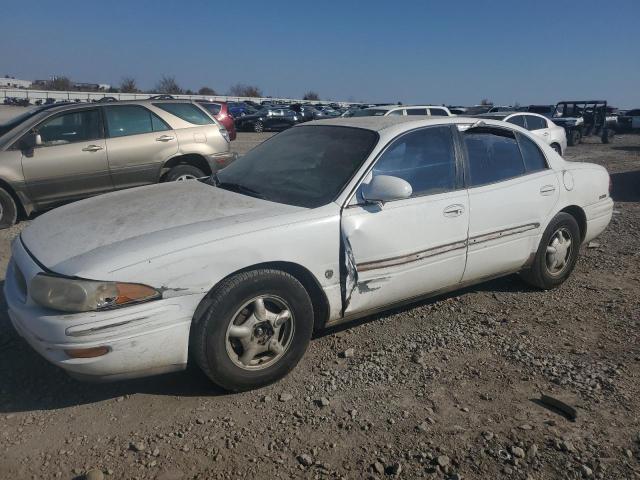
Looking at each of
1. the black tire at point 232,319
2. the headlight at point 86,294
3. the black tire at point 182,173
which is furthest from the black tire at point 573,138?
the headlight at point 86,294

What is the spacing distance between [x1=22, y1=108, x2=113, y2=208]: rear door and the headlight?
4574mm

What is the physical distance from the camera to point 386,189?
319cm

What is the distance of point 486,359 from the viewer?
3.44 metres

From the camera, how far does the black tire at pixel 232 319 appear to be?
109 inches

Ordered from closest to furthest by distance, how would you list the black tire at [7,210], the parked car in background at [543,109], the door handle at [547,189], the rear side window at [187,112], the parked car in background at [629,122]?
the door handle at [547,189] < the black tire at [7,210] < the rear side window at [187,112] < the parked car in background at [543,109] < the parked car in background at [629,122]

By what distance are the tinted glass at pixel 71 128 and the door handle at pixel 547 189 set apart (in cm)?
552

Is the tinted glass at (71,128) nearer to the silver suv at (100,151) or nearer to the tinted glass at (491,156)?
the silver suv at (100,151)

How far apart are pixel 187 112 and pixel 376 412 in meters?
6.10

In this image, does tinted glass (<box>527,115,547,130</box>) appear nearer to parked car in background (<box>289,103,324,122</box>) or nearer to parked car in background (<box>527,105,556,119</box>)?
parked car in background (<box>527,105,556,119</box>)

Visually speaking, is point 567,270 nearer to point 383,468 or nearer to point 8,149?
point 383,468

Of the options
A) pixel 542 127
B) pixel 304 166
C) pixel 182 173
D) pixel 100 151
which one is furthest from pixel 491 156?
pixel 542 127

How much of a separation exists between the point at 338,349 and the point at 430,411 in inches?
33.7

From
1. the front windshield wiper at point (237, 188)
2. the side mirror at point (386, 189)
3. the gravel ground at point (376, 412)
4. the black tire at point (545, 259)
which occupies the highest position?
the side mirror at point (386, 189)

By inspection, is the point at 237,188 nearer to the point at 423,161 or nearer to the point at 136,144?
the point at 423,161
